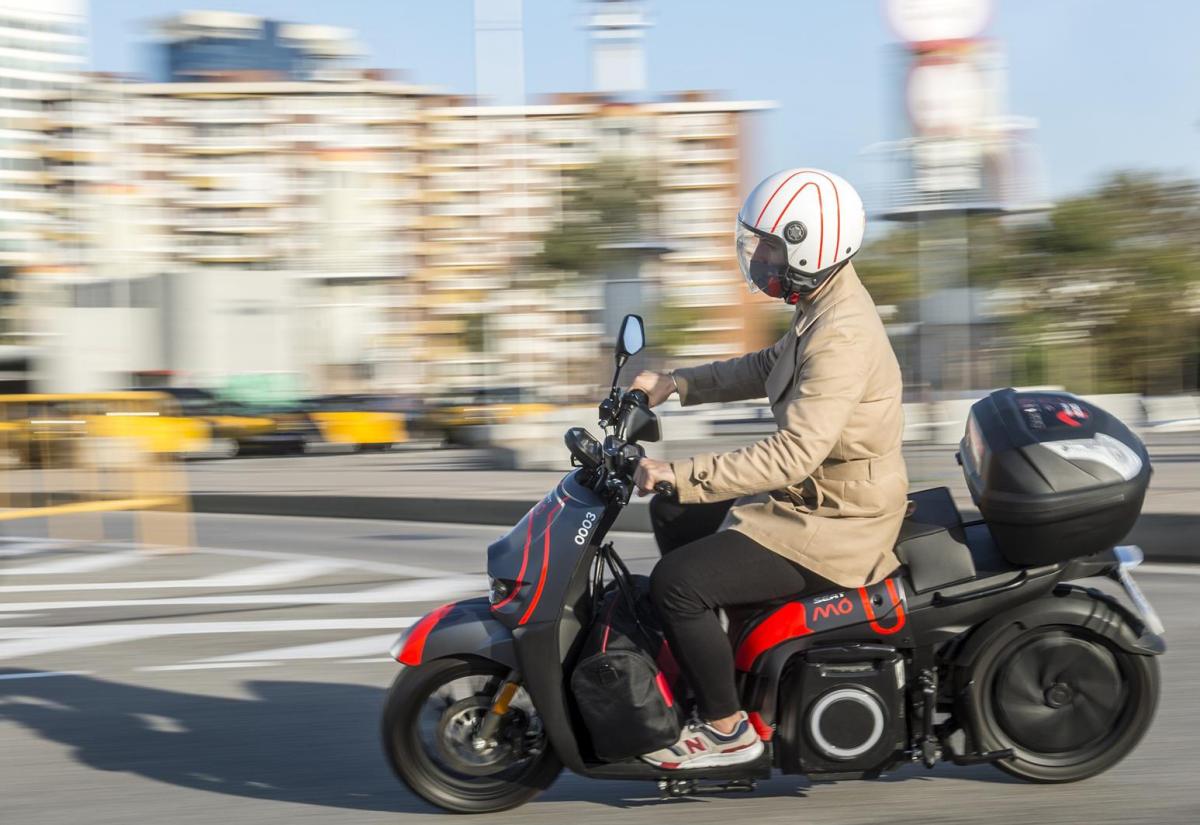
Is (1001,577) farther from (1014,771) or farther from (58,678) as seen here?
(58,678)

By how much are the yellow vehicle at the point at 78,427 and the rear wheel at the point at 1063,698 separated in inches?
330

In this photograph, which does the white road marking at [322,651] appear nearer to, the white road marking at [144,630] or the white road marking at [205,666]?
the white road marking at [205,666]

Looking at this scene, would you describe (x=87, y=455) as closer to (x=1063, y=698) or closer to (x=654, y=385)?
(x=654, y=385)

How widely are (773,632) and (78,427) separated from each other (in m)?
8.49

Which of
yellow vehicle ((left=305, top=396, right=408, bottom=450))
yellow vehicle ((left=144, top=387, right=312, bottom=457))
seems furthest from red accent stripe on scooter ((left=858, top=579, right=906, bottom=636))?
yellow vehicle ((left=305, top=396, right=408, bottom=450))

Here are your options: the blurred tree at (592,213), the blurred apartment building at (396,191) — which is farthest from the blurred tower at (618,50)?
the blurred apartment building at (396,191)

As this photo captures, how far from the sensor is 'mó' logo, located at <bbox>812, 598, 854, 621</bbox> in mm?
4309

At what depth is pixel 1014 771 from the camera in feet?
15.0

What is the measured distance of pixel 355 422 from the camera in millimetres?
31922

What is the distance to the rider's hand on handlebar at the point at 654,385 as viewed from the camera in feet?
15.5

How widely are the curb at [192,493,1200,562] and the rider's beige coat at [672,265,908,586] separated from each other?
6.07 m

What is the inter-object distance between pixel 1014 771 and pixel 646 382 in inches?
64.7

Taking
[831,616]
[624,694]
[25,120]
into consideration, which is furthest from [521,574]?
[25,120]

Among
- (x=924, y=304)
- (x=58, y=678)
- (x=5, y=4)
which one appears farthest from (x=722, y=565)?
(x=5, y=4)
